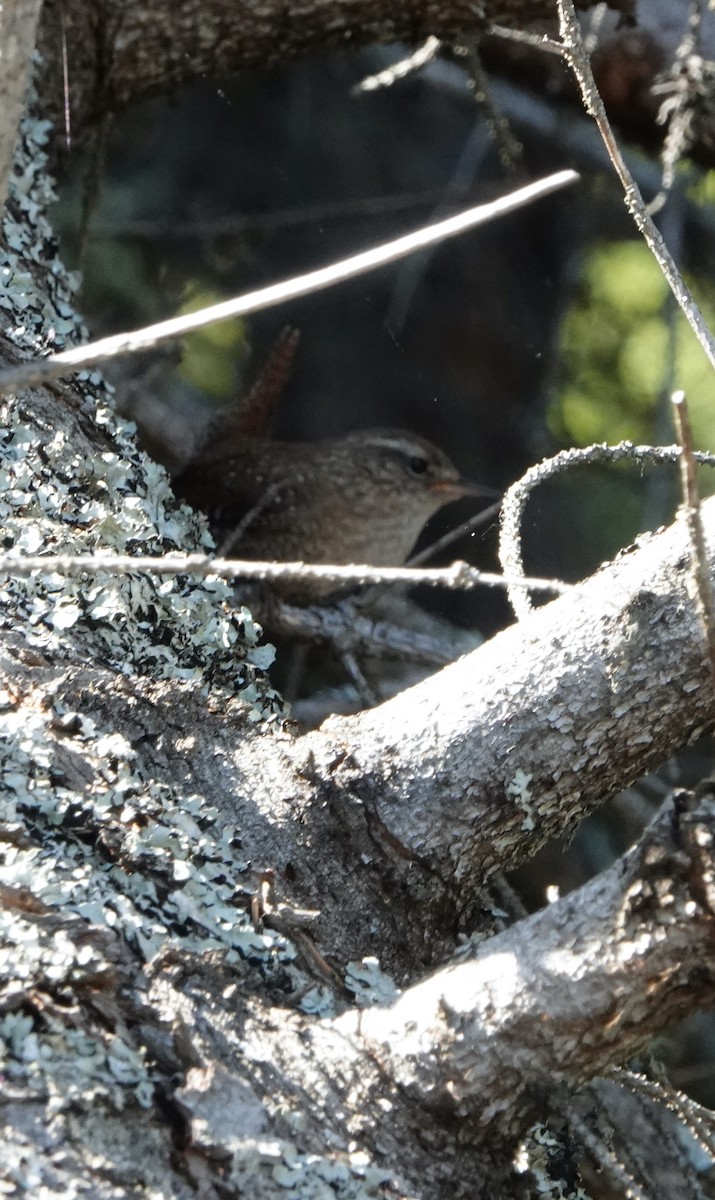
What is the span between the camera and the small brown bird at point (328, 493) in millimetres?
3041

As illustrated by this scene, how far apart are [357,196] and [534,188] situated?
345cm

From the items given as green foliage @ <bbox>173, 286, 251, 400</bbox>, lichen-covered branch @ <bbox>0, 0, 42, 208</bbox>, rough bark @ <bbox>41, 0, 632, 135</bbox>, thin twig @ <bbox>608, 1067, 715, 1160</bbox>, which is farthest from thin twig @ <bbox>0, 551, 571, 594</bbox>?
green foliage @ <bbox>173, 286, 251, 400</bbox>

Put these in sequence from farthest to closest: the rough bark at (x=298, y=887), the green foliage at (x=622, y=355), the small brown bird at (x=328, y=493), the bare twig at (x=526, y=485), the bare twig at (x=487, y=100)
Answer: the green foliage at (x=622, y=355), the small brown bird at (x=328, y=493), the bare twig at (x=487, y=100), the bare twig at (x=526, y=485), the rough bark at (x=298, y=887)

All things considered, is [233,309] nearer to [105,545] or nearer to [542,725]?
[542,725]

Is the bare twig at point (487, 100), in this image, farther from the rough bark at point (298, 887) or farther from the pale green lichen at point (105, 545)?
the rough bark at point (298, 887)

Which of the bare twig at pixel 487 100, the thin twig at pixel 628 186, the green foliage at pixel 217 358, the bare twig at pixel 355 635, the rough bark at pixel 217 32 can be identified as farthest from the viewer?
the green foliage at pixel 217 358

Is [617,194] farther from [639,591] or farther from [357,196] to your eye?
[639,591]

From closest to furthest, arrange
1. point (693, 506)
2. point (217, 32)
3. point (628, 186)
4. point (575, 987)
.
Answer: point (693, 506), point (575, 987), point (628, 186), point (217, 32)

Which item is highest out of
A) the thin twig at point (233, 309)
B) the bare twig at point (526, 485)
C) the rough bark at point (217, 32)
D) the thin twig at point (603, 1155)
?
the rough bark at point (217, 32)

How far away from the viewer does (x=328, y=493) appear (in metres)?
3.37

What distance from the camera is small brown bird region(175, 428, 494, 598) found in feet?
9.98

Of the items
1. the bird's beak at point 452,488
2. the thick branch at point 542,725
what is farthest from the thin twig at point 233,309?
the bird's beak at point 452,488

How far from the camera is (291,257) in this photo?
4.18 meters

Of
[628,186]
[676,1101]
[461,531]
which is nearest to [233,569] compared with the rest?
[628,186]
